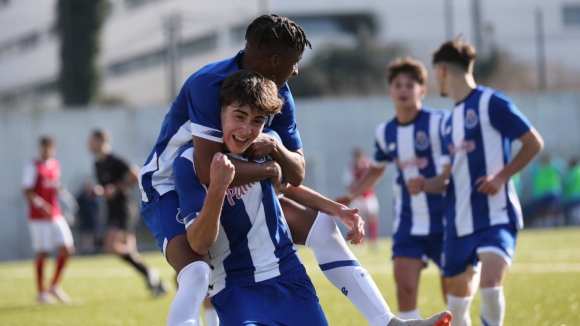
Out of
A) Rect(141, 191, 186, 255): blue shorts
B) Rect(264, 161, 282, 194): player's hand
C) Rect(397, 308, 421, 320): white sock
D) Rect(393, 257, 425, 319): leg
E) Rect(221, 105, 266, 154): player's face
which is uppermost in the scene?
Rect(221, 105, 266, 154): player's face

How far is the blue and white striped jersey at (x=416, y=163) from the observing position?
691 cm

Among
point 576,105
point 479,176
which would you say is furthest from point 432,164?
point 576,105

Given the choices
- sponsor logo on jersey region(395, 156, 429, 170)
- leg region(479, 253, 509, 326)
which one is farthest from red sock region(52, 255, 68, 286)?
leg region(479, 253, 509, 326)

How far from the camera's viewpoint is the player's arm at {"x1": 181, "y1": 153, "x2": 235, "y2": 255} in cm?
394

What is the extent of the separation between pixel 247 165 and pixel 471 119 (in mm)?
2387

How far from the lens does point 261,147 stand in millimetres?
4258

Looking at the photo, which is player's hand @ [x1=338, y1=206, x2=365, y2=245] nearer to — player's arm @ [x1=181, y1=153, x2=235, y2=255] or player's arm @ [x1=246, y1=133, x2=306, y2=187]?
player's arm @ [x1=246, y1=133, x2=306, y2=187]

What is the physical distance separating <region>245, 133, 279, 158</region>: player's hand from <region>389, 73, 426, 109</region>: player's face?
307cm

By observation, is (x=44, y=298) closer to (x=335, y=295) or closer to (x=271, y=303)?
(x=335, y=295)

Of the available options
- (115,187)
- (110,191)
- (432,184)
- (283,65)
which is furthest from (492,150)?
(115,187)

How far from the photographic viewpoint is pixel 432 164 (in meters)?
7.12

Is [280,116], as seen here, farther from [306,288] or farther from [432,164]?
[432,164]

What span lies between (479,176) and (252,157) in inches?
89.6

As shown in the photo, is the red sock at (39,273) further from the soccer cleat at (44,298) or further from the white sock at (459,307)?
the white sock at (459,307)
